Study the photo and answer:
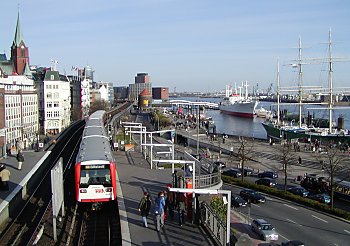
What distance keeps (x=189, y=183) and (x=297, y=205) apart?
39.5 ft

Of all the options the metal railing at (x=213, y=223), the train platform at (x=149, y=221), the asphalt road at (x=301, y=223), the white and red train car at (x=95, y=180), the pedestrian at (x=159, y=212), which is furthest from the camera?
the asphalt road at (x=301, y=223)

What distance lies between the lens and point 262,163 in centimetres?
4394

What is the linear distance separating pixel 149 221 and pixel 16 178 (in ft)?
34.7

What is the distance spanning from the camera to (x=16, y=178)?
21.2 m

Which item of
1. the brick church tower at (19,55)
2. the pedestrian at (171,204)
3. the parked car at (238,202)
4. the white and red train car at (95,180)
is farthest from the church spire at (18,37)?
the pedestrian at (171,204)

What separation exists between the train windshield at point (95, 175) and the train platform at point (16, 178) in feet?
10.2

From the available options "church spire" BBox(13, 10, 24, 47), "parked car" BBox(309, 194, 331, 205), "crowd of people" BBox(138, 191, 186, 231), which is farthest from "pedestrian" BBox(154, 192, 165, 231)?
"church spire" BBox(13, 10, 24, 47)

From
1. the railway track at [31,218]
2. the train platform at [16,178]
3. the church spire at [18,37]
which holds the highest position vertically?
the church spire at [18,37]

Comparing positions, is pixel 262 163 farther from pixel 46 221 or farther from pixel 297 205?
pixel 46 221

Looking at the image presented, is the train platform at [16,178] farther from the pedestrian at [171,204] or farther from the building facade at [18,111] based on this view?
the building facade at [18,111]

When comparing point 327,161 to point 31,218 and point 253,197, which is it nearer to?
point 253,197

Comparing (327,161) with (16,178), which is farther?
(327,161)

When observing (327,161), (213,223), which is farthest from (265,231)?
(327,161)

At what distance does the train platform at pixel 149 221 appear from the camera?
1154 cm
